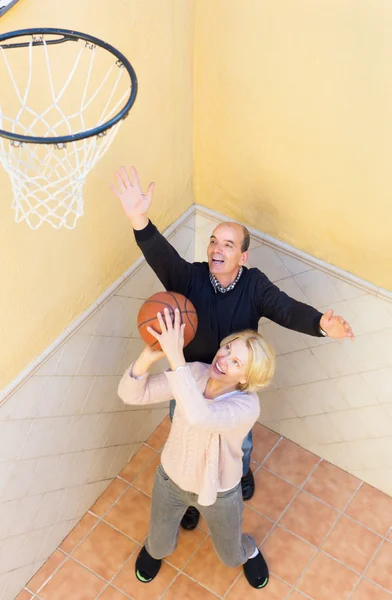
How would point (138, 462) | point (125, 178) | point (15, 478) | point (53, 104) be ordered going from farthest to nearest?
point (138, 462) → point (15, 478) → point (125, 178) → point (53, 104)

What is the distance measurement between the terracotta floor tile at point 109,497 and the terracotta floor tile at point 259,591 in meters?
0.76

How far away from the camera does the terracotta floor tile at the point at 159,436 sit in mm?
3801

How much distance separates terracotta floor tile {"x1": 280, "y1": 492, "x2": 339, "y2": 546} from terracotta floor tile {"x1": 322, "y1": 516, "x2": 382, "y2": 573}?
0.04 m

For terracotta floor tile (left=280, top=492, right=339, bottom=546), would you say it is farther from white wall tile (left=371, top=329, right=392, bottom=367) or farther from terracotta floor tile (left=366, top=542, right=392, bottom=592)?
white wall tile (left=371, top=329, right=392, bottom=367)

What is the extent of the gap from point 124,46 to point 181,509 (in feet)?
6.06

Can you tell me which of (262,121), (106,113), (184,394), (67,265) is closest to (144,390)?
(184,394)

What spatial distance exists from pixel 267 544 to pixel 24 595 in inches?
46.3

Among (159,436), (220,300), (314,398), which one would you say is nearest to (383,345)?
(314,398)

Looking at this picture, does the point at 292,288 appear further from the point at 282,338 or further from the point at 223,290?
the point at 223,290

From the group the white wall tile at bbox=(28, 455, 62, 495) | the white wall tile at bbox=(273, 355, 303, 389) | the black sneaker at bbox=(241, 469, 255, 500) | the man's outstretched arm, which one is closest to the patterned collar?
the man's outstretched arm

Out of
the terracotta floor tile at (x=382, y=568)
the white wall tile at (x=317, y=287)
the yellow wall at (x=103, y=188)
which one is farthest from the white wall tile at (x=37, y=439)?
the terracotta floor tile at (x=382, y=568)

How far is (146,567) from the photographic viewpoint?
3201 mm

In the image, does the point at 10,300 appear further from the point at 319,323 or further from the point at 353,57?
the point at 353,57

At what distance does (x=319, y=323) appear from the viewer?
2.65 m
